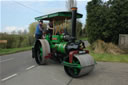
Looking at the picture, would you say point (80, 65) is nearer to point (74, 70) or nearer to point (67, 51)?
point (74, 70)

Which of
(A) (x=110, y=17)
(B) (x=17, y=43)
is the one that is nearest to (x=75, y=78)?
(A) (x=110, y=17)

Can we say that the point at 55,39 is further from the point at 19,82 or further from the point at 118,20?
the point at 118,20

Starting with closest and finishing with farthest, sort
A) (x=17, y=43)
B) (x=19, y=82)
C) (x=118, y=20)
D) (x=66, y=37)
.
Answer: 1. (x=19, y=82)
2. (x=66, y=37)
3. (x=118, y=20)
4. (x=17, y=43)

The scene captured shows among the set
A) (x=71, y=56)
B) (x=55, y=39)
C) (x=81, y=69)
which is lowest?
(x=81, y=69)

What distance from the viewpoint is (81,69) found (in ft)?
14.4

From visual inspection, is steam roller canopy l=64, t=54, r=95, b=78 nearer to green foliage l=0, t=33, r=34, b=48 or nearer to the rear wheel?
the rear wheel

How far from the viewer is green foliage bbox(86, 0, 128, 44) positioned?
31.9 ft

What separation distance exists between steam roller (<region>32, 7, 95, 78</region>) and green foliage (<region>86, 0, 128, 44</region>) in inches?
172

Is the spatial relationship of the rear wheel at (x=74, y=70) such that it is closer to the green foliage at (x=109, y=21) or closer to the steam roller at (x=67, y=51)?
the steam roller at (x=67, y=51)

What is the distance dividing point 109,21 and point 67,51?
5.72 m

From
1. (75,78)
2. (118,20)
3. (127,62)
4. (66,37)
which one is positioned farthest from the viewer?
(118,20)

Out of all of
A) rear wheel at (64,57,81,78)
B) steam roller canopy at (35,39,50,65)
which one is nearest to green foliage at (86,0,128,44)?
steam roller canopy at (35,39,50,65)

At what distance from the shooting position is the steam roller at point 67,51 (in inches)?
180

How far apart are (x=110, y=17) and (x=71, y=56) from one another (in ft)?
21.4
